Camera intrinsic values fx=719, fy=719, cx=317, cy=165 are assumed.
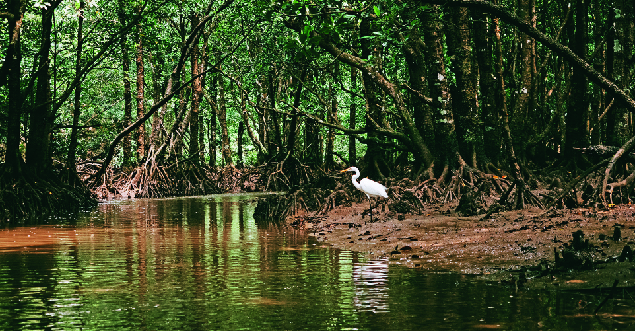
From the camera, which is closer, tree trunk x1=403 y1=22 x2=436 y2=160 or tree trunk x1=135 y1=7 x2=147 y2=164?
tree trunk x1=403 y1=22 x2=436 y2=160

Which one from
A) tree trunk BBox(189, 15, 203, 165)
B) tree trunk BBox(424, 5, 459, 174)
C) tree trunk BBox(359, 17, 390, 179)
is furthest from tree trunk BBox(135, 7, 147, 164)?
tree trunk BBox(424, 5, 459, 174)

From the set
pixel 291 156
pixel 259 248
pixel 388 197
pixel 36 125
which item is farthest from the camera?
pixel 291 156

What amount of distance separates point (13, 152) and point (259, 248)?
28.0ft

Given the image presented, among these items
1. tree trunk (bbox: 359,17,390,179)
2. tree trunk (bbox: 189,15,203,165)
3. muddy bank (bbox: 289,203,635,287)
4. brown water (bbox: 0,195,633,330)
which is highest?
tree trunk (bbox: 189,15,203,165)

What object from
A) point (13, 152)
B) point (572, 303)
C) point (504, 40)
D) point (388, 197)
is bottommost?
point (572, 303)

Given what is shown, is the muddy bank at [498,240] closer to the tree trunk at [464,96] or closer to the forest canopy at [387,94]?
the forest canopy at [387,94]

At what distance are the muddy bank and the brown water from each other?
1.50 feet

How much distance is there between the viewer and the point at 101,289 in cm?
599

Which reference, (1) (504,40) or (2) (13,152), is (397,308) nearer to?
(2) (13,152)

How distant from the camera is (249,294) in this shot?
5.69 meters

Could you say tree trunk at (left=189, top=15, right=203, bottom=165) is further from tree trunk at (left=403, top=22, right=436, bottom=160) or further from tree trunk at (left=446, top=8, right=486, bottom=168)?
tree trunk at (left=446, top=8, right=486, bottom=168)

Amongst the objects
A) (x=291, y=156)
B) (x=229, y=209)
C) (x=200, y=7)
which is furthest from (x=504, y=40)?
(x=229, y=209)

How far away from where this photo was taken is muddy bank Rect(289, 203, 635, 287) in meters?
6.17

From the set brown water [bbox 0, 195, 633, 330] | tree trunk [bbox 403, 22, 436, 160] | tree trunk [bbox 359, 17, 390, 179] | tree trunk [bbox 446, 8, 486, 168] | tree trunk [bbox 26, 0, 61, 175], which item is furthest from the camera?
tree trunk [bbox 26, 0, 61, 175]
